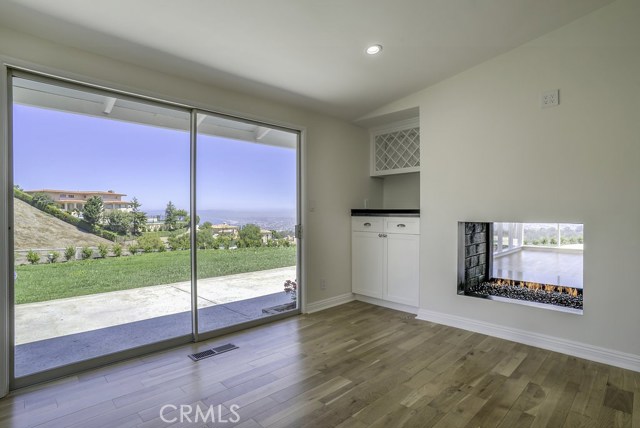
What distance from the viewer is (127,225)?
2758 mm

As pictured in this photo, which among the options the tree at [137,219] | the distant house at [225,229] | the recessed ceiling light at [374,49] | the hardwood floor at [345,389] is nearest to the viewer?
the hardwood floor at [345,389]

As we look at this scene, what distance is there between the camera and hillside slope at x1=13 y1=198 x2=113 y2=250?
2336 mm

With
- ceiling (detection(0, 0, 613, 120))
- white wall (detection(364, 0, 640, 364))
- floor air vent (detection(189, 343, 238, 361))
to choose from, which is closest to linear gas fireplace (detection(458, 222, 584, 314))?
white wall (detection(364, 0, 640, 364))

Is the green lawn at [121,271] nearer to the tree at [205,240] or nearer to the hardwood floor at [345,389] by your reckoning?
the tree at [205,240]

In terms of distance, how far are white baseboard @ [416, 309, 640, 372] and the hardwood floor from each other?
0.08 metres

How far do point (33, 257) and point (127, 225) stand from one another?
2.04 ft

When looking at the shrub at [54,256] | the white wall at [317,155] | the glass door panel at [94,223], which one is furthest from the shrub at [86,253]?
the white wall at [317,155]

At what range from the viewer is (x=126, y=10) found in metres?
2.13

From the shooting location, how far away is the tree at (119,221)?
2.68 m

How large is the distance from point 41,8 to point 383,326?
3.69 metres

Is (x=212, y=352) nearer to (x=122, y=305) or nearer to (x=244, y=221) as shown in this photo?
(x=122, y=305)

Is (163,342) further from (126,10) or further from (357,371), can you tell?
(126,10)

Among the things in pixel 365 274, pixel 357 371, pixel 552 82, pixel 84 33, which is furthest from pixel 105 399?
pixel 552 82

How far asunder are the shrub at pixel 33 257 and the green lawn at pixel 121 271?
0.03m
